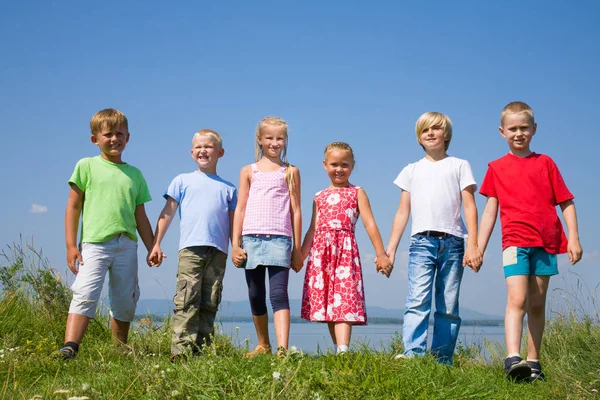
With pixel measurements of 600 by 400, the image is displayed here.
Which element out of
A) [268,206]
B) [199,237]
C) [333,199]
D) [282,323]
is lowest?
[282,323]

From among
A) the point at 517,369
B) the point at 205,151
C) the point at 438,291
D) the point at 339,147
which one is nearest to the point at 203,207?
the point at 205,151

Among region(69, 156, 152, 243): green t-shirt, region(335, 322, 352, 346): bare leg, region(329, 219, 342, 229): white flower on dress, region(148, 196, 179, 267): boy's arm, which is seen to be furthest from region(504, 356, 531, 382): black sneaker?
region(69, 156, 152, 243): green t-shirt

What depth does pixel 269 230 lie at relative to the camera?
20.2 feet

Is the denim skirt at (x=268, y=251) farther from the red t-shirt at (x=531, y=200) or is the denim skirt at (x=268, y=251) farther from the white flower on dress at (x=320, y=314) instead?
the red t-shirt at (x=531, y=200)

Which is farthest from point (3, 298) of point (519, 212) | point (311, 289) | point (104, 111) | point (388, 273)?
point (519, 212)

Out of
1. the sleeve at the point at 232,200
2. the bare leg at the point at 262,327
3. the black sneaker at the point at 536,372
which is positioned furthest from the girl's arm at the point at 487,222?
the sleeve at the point at 232,200

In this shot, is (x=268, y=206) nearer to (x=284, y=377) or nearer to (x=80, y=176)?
(x=80, y=176)

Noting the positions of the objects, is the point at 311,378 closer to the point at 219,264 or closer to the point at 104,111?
the point at 219,264

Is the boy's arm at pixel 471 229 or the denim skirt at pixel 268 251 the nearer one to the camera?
the boy's arm at pixel 471 229

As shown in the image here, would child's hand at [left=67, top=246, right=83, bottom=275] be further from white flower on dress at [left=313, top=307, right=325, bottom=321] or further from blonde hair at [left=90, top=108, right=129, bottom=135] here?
white flower on dress at [left=313, top=307, right=325, bottom=321]

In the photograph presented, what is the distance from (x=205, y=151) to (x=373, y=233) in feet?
6.41

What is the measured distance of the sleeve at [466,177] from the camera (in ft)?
19.6

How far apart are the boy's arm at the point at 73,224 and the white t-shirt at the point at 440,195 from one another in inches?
130

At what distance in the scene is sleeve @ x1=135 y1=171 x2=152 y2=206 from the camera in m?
6.62
